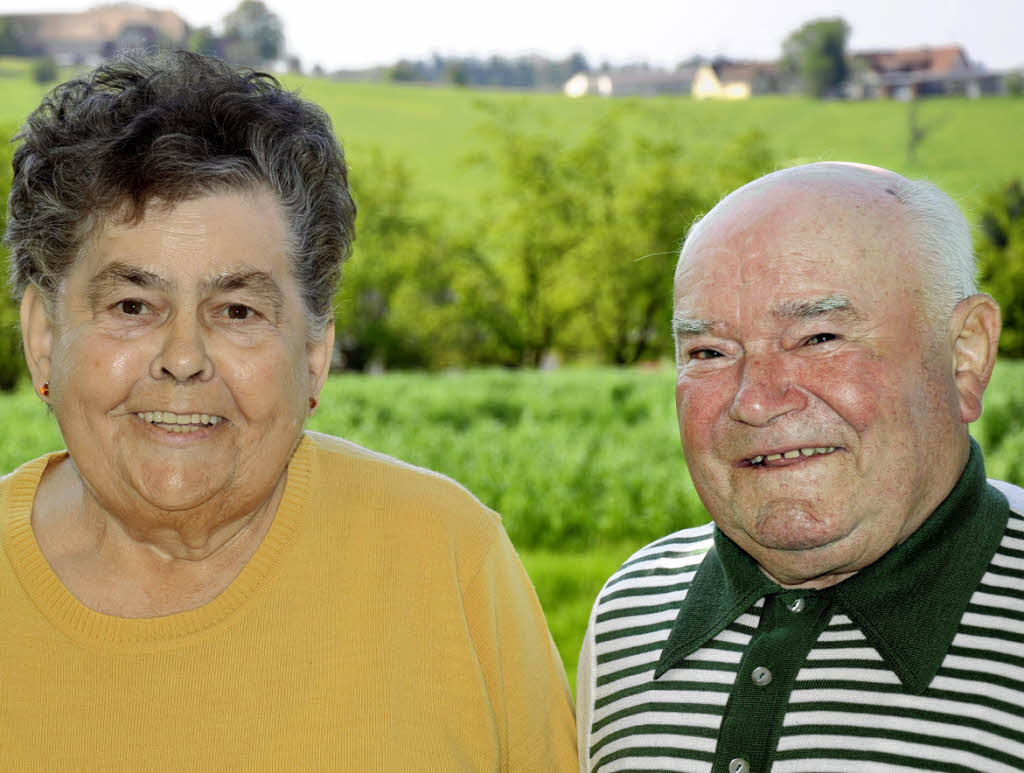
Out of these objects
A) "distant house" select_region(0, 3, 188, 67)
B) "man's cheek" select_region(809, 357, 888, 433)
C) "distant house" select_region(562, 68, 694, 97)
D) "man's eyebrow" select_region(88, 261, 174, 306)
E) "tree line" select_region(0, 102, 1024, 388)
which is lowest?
"tree line" select_region(0, 102, 1024, 388)

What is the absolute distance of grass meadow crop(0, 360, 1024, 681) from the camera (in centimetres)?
751

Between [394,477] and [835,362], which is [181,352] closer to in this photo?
[394,477]

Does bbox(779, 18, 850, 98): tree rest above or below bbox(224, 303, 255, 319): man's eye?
above

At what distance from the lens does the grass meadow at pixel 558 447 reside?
24.6 ft

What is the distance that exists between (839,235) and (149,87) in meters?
1.33

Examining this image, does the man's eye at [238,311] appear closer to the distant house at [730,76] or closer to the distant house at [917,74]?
the distant house at [917,74]

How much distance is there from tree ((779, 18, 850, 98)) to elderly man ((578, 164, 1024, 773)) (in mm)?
63841

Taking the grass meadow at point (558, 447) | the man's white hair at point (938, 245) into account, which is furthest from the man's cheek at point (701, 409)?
the grass meadow at point (558, 447)

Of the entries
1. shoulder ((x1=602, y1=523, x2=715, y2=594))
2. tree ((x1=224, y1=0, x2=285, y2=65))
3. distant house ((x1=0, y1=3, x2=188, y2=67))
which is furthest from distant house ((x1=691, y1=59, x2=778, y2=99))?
shoulder ((x1=602, y1=523, x2=715, y2=594))

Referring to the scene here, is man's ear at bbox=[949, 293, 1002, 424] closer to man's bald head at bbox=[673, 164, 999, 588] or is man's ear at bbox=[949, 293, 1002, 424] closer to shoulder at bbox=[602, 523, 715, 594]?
man's bald head at bbox=[673, 164, 999, 588]

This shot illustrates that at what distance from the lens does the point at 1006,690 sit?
1.71 metres

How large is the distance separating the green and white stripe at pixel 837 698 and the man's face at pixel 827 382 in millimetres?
164

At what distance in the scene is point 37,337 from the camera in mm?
2137

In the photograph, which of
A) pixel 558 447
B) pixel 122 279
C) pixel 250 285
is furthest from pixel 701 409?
pixel 558 447
